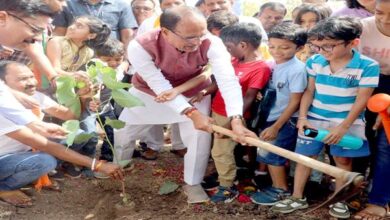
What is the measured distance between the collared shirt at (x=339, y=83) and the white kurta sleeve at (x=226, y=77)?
51 centimetres

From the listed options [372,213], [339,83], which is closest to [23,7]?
[339,83]

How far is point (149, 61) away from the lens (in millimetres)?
3115

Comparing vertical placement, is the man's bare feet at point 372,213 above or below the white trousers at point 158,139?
above

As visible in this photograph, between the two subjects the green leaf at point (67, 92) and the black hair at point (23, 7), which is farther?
the green leaf at point (67, 92)

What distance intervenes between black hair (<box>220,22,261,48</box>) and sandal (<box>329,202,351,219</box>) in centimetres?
130

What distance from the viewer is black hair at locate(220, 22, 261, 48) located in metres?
3.17

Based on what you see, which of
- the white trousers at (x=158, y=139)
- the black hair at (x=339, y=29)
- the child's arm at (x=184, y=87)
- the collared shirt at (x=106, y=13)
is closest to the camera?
the black hair at (x=339, y=29)

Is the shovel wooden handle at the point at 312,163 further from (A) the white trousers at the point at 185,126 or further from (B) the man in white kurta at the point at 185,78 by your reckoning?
(A) the white trousers at the point at 185,126

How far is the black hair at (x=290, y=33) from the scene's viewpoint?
119 inches

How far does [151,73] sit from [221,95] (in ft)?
1.80

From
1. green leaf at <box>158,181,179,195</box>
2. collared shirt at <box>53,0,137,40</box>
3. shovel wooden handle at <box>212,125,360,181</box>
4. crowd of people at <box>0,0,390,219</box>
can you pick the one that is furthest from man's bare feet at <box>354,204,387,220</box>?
collared shirt at <box>53,0,137,40</box>

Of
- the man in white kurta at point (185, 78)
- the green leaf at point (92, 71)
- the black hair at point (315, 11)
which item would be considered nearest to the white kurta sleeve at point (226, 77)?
the man in white kurta at point (185, 78)

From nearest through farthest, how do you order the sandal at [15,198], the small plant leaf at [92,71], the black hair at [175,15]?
the black hair at [175,15], the small plant leaf at [92,71], the sandal at [15,198]

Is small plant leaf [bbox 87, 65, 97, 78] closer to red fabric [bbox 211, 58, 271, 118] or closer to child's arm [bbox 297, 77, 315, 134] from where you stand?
red fabric [bbox 211, 58, 271, 118]
